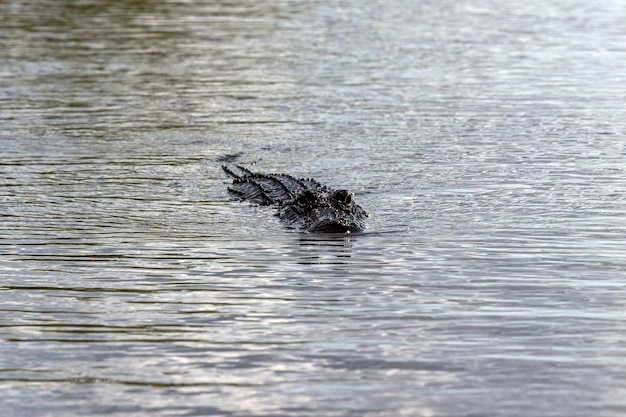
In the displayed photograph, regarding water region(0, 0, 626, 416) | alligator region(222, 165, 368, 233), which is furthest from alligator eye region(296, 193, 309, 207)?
water region(0, 0, 626, 416)

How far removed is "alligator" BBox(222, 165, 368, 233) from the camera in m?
14.7

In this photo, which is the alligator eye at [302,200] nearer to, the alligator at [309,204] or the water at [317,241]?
the alligator at [309,204]

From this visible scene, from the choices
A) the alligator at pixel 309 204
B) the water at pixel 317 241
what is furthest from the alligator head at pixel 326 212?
the water at pixel 317 241

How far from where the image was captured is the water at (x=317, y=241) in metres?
9.12

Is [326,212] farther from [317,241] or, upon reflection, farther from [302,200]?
[317,241]

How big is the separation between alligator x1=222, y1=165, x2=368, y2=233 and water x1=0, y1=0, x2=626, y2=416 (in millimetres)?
318

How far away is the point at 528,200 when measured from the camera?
16.0 m

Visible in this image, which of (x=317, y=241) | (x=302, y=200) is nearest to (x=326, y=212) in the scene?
(x=302, y=200)

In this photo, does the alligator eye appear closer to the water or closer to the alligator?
the alligator

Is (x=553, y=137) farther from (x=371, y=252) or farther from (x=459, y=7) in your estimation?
→ (x=459, y=7)

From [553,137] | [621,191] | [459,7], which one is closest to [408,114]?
[553,137]

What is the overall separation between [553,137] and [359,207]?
22.8 ft

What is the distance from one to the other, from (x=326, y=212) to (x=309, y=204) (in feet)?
1.26

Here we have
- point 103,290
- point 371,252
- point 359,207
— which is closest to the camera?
point 103,290
